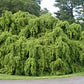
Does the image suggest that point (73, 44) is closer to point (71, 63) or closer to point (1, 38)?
point (71, 63)

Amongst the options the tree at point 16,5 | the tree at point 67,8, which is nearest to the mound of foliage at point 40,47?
the tree at point 16,5

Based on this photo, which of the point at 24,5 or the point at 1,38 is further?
the point at 24,5

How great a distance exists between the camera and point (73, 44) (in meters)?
12.0

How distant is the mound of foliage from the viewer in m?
10.9

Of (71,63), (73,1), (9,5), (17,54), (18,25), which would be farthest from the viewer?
(73,1)

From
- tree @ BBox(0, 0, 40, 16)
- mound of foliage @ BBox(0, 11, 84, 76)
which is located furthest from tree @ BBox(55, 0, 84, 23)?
mound of foliage @ BBox(0, 11, 84, 76)

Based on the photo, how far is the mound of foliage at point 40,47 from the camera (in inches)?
428

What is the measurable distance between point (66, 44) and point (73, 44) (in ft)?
2.88

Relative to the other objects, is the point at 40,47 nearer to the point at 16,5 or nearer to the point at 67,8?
the point at 16,5

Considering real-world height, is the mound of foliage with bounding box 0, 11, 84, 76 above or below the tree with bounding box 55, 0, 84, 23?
below

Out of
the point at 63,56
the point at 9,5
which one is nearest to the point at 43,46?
the point at 63,56

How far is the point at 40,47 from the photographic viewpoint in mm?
10984

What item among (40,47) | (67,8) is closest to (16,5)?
(67,8)

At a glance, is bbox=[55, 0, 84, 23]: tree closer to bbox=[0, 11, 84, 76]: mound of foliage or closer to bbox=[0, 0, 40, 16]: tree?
bbox=[0, 0, 40, 16]: tree
